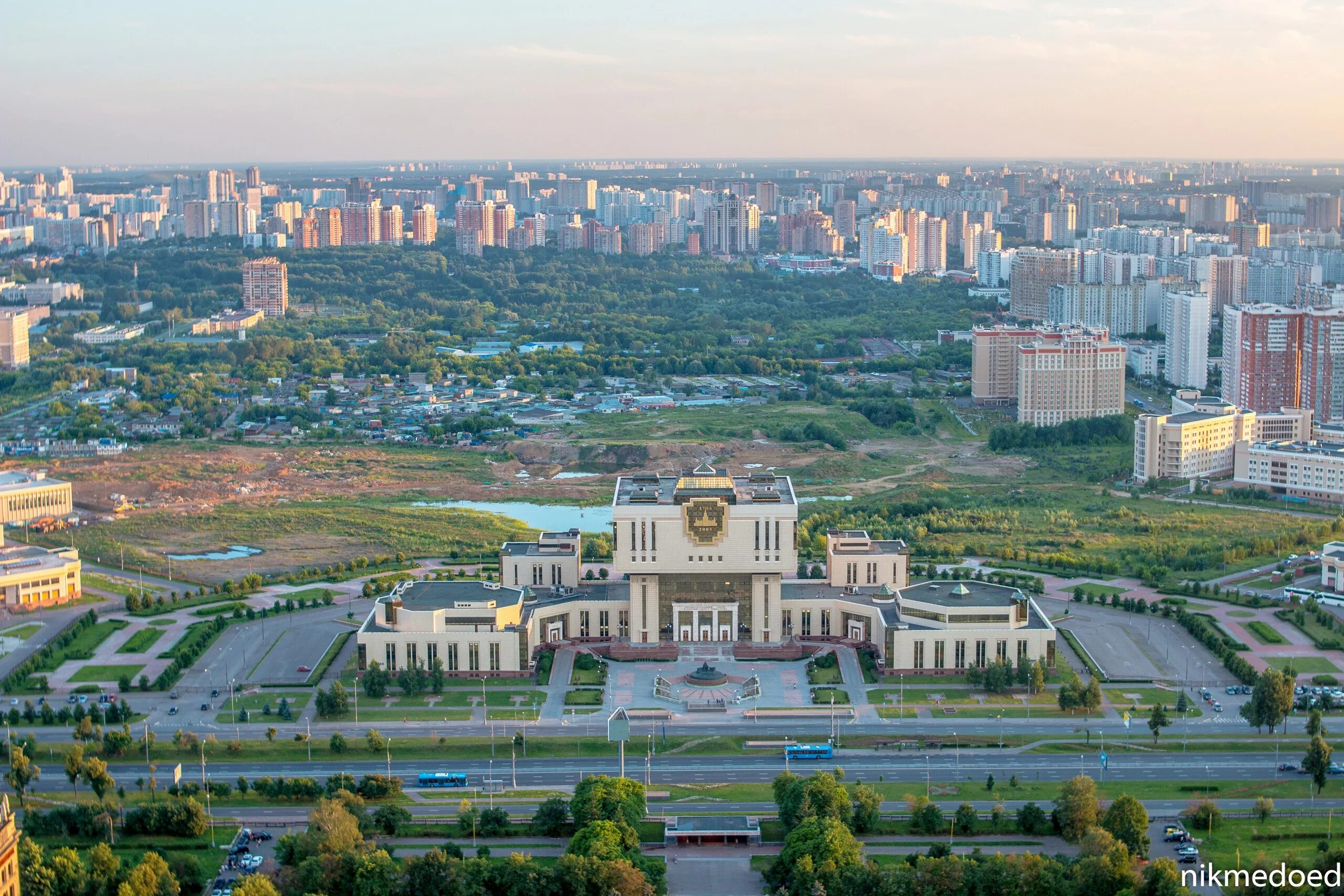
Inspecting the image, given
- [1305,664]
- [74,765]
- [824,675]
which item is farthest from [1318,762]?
[74,765]

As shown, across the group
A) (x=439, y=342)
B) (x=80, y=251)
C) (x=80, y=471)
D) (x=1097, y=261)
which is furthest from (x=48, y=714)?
(x=80, y=251)

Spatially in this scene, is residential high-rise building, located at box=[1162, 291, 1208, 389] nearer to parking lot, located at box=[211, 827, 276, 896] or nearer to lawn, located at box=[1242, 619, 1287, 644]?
lawn, located at box=[1242, 619, 1287, 644]

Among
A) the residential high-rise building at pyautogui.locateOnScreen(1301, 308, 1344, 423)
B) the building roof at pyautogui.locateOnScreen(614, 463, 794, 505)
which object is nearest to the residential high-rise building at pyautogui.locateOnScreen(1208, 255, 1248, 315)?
the residential high-rise building at pyautogui.locateOnScreen(1301, 308, 1344, 423)

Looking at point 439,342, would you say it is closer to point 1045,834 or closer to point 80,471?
point 80,471

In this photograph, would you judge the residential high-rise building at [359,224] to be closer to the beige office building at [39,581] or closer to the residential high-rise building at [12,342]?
the residential high-rise building at [12,342]

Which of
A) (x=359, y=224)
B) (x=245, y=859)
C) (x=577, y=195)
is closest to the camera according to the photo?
(x=245, y=859)

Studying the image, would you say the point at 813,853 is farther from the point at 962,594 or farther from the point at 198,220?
the point at 198,220

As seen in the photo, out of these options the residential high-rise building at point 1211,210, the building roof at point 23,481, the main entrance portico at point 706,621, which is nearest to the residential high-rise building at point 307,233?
the residential high-rise building at point 1211,210
